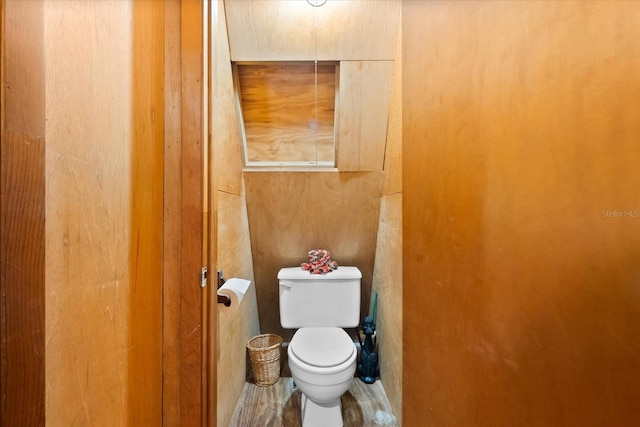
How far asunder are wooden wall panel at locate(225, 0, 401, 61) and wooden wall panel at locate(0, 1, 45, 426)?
4.05 feet

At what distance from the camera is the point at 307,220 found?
1844mm

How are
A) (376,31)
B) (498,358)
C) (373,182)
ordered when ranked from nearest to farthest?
1. (498,358)
2. (376,31)
3. (373,182)

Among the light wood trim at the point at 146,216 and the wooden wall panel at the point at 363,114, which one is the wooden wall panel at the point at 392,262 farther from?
the light wood trim at the point at 146,216

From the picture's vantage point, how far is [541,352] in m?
0.44

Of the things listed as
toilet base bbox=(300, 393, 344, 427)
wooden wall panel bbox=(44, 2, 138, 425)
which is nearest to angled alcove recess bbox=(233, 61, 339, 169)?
wooden wall panel bbox=(44, 2, 138, 425)

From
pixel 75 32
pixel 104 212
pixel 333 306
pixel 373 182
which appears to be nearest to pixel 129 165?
pixel 104 212

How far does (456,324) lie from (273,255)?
1.48m

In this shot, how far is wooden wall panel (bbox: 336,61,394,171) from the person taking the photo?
1.46m

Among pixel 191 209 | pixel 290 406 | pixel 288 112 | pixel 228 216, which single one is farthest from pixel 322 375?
pixel 288 112

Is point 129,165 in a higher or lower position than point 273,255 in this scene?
higher

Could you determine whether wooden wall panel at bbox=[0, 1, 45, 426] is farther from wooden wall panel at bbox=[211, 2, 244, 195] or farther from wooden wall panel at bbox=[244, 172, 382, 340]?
wooden wall panel at bbox=[244, 172, 382, 340]

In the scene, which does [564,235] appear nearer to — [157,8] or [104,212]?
[104,212]

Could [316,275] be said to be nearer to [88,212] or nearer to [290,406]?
[290,406]

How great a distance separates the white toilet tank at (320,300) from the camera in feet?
5.80
